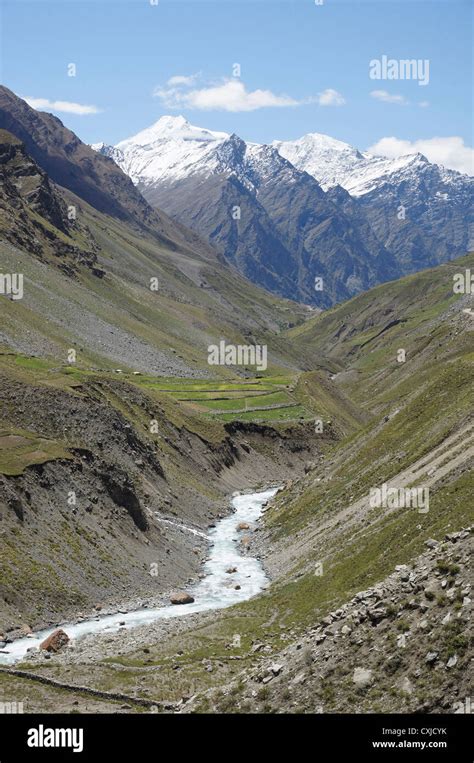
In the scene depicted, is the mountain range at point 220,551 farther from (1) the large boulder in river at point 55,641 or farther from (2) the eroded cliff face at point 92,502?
(1) the large boulder in river at point 55,641

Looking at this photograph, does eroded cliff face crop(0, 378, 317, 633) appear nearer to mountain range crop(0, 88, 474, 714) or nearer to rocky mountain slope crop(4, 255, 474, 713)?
mountain range crop(0, 88, 474, 714)

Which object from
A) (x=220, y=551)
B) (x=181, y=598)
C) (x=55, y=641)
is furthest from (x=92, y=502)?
(x=55, y=641)

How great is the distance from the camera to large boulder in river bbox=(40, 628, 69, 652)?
55219 millimetres

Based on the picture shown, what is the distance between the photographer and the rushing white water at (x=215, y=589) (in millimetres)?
60156

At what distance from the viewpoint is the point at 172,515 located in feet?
320

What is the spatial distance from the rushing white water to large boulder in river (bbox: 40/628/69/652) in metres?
1.26

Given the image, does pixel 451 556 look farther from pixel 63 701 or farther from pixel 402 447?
pixel 402 447

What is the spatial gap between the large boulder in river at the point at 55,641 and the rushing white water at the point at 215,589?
1261 mm

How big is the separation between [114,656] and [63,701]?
10792 millimetres

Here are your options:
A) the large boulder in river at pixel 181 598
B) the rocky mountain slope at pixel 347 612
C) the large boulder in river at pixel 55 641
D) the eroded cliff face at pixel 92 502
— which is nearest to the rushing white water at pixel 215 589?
the large boulder in river at pixel 181 598

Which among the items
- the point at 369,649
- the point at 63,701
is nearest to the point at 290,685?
the point at 369,649

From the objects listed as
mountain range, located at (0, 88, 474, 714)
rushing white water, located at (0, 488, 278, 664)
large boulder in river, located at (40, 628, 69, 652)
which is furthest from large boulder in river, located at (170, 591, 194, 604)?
large boulder in river, located at (40, 628, 69, 652)

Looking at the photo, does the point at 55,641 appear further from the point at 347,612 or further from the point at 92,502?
the point at 347,612
